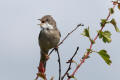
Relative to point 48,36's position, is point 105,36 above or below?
above

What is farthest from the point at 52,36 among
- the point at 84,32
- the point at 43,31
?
the point at 84,32

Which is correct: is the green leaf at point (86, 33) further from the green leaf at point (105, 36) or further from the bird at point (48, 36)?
the bird at point (48, 36)

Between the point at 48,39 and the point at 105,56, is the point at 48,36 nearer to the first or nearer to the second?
the point at 48,39

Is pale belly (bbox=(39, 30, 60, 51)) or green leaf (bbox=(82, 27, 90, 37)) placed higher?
green leaf (bbox=(82, 27, 90, 37))

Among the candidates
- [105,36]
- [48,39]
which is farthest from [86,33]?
[48,39]

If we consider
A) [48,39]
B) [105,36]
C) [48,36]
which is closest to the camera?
[105,36]

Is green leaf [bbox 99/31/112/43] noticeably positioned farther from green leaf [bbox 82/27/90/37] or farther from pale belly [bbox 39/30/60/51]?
pale belly [bbox 39/30/60/51]

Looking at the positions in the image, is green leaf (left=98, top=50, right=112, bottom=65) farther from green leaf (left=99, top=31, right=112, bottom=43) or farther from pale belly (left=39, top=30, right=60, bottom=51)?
pale belly (left=39, top=30, right=60, bottom=51)

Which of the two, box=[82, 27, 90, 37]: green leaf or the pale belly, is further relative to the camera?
the pale belly

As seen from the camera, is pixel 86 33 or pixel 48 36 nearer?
pixel 86 33

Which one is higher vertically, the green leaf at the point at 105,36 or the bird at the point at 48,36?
the green leaf at the point at 105,36

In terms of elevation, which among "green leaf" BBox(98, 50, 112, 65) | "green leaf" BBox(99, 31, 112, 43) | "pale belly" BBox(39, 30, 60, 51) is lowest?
"pale belly" BBox(39, 30, 60, 51)

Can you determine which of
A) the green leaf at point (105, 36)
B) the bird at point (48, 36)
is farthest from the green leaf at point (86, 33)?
the bird at point (48, 36)

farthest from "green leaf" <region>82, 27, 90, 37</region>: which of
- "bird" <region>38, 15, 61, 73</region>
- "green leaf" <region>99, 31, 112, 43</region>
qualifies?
"bird" <region>38, 15, 61, 73</region>
